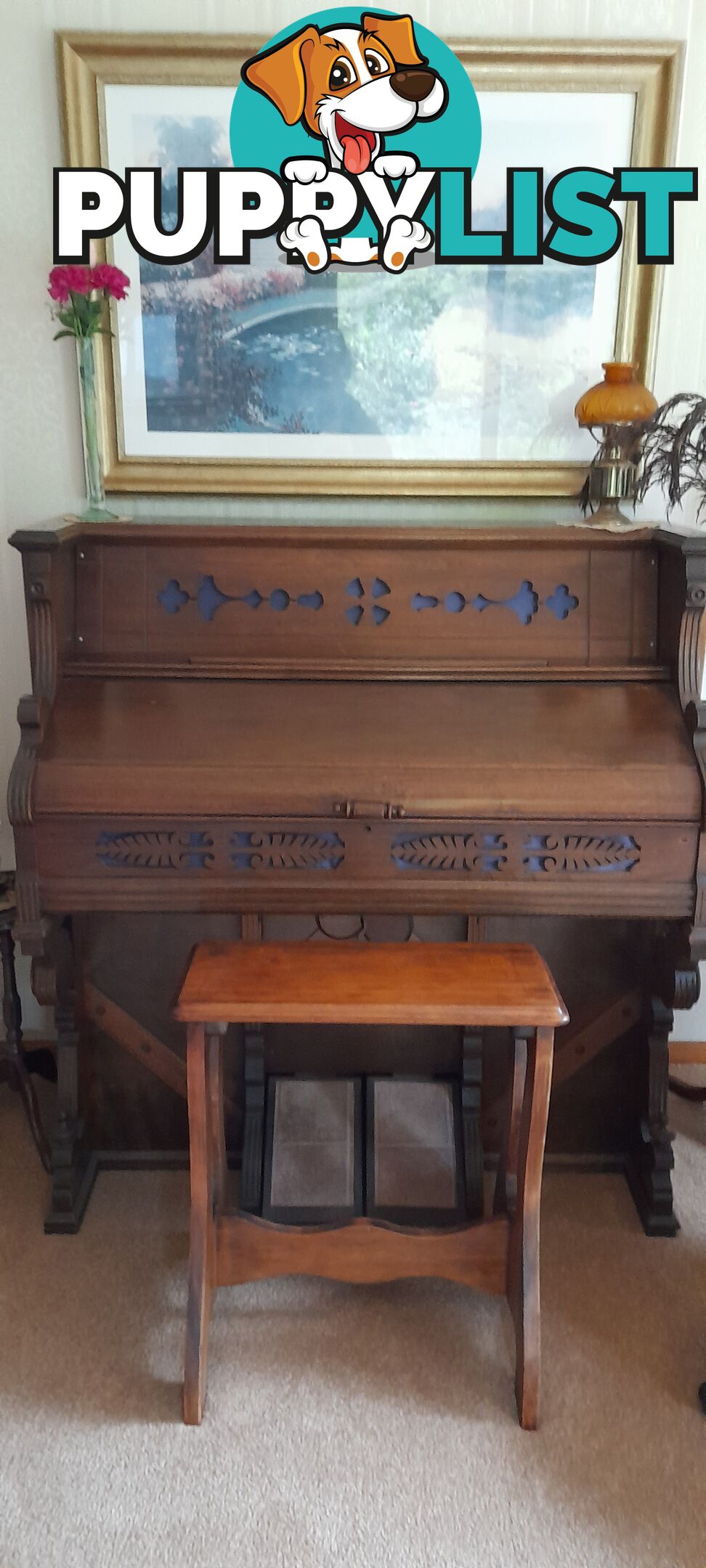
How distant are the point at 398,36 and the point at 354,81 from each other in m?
0.12

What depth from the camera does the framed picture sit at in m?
2.12

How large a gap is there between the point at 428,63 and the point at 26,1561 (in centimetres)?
266

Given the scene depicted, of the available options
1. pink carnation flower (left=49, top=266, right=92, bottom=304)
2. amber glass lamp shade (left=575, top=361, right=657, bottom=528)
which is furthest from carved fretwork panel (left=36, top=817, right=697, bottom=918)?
pink carnation flower (left=49, top=266, right=92, bottom=304)

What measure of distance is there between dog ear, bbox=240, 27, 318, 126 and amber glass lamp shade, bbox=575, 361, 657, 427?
829 millimetres

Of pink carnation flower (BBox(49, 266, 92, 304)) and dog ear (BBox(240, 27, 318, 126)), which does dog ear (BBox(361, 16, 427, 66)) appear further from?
pink carnation flower (BBox(49, 266, 92, 304))

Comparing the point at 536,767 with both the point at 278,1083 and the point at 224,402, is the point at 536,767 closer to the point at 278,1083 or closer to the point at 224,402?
the point at 278,1083

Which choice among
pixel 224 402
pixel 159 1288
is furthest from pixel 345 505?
pixel 159 1288

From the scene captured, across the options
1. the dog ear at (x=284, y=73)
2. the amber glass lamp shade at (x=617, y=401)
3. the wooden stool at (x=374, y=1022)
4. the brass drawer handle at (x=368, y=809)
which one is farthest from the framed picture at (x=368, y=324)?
the wooden stool at (x=374, y=1022)

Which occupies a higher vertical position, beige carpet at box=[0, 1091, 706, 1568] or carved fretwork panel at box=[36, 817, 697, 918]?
carved fretwork panel at box=[36, 817, 697, 918]

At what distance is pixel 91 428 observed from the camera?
2.15 meters

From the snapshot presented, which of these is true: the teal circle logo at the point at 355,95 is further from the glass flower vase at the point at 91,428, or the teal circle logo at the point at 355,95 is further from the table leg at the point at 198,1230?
the table leg at the point at 198,1230

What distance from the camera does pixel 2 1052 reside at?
2.39 meters

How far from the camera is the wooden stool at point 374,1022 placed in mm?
1571

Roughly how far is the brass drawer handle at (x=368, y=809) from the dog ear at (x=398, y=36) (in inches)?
60.1
